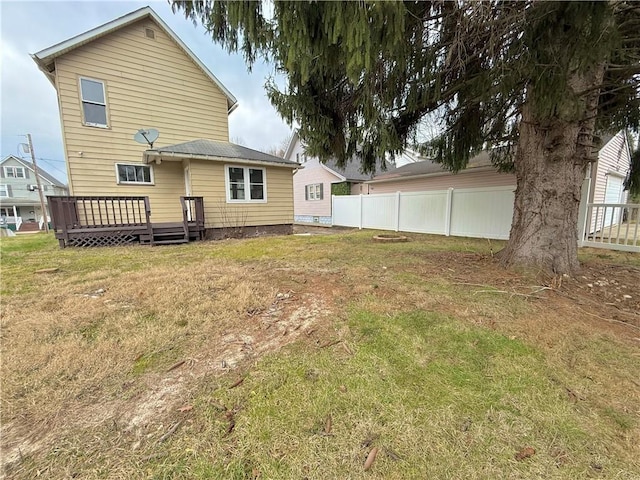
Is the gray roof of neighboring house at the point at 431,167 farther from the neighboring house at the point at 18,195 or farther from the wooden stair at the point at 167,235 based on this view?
the neighboring house at the point at 18,195

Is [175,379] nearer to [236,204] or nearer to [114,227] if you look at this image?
[114,227]

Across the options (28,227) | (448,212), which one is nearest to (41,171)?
(28,227)

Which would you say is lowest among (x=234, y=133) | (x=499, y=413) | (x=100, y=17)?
(x=499, y=413)

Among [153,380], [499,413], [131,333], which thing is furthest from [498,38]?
[131,333]

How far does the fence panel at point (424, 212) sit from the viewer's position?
382 inches

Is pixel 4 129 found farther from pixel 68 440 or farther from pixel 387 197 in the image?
pixel 68 440

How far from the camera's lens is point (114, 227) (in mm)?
7605

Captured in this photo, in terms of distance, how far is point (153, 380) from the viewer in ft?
6.33

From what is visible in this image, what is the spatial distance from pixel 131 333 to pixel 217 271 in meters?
2.15

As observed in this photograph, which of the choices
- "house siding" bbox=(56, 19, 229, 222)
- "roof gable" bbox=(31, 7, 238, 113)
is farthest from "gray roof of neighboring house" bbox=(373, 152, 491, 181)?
"roof gable" bbox=(31, 7, 238, 113)

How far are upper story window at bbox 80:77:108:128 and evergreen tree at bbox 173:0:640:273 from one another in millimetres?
7209

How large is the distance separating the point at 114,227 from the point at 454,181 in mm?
12461

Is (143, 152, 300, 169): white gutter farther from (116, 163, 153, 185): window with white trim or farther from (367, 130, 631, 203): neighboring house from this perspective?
(367, 130, 631, 203): neighboring house

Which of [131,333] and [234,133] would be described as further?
[234,133]
